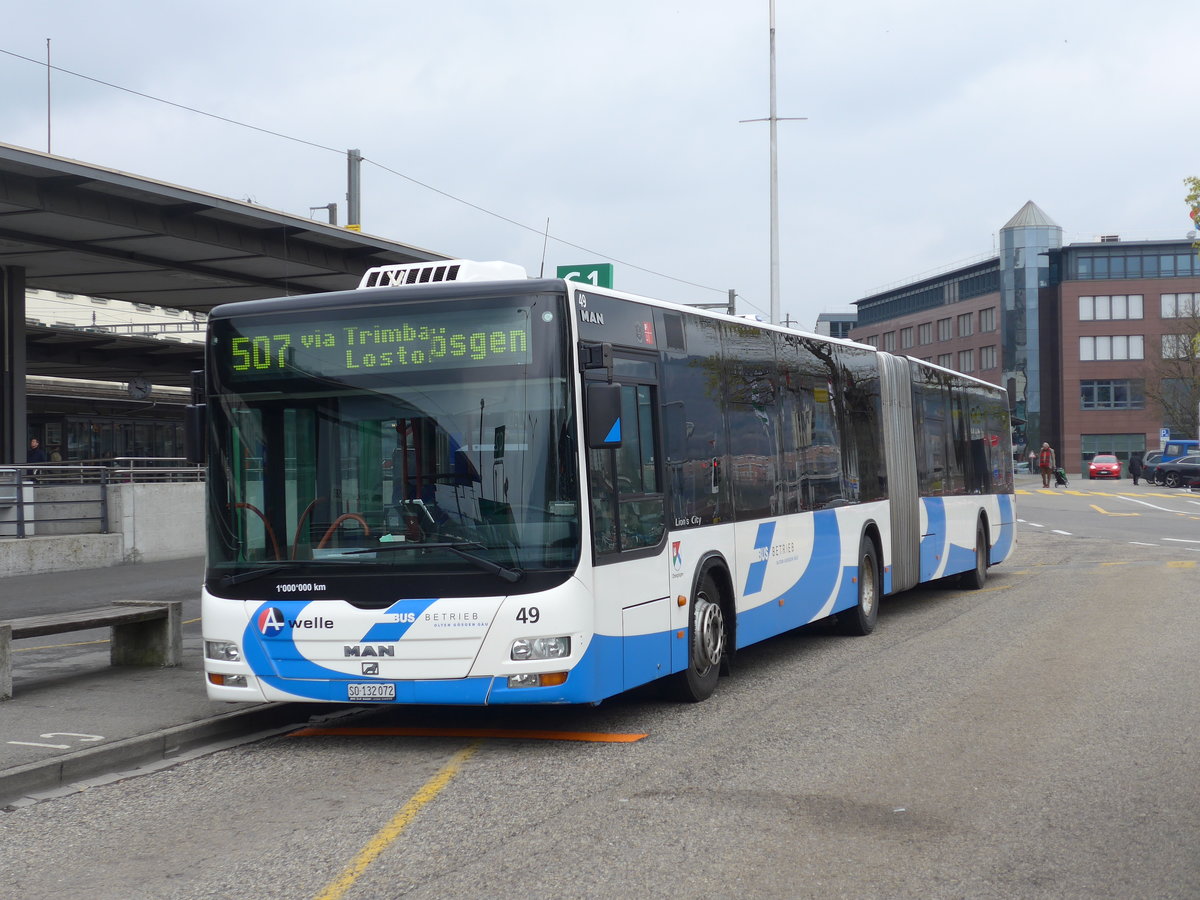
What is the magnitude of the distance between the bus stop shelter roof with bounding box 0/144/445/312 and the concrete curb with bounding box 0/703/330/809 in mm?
11416

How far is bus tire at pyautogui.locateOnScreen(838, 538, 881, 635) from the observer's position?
13672 millimetres

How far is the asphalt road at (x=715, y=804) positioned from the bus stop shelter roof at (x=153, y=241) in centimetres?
1296

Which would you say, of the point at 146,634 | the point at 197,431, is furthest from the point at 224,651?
the point at 146,634

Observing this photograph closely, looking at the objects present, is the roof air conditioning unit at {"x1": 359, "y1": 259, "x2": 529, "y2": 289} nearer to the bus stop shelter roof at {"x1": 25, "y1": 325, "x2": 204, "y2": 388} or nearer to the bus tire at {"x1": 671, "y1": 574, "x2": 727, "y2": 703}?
the bus tire at {"x1": 671, "y1": 574, "x2": 727, "y2": 703}

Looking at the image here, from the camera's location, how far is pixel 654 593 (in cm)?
902

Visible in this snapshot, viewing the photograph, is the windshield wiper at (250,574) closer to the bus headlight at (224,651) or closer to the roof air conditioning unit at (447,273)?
the bus headlight at (224,651)

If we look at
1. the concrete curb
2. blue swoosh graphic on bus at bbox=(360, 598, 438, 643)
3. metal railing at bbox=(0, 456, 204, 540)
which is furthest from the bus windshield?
metal railing at bbox=(0, 456, 204, 540)

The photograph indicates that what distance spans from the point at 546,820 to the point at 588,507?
88.5 inches

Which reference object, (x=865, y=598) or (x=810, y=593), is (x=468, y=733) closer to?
(x=810, y=593)

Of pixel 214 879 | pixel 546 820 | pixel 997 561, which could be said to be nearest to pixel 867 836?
pixel 546 820

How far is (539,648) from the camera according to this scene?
8.09 m

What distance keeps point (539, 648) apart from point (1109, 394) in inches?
4119

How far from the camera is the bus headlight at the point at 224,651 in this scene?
8586 millimetres

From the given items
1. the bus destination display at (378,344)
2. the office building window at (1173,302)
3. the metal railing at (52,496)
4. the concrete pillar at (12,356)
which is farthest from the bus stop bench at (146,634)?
the office building window at (1173,302)
